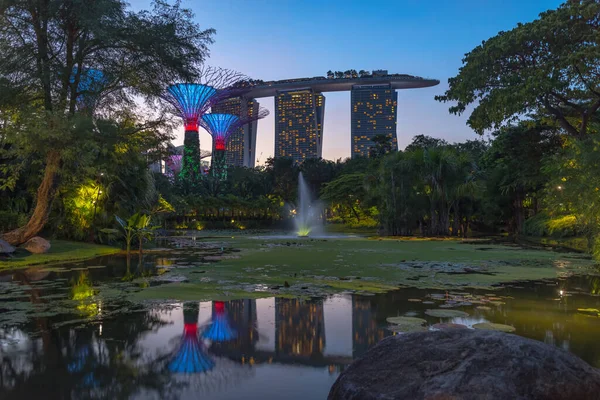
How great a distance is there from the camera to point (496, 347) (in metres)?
2.95

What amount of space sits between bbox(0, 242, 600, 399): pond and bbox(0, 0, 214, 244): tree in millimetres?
6397

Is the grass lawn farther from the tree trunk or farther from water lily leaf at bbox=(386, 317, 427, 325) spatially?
water lily leaf at bbox=(386, 317, 427, 325)

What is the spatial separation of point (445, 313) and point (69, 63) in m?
14.6

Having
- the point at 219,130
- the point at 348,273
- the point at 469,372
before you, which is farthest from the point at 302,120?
the point at 469,372

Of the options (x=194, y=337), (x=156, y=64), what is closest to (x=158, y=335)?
(x=194, y=337)

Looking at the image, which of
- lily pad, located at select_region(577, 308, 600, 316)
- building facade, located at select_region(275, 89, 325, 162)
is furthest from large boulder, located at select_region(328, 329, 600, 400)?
building facade, located at select_region(275, 89, 325, 162)

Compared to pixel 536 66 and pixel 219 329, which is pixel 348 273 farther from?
pixel 536 66

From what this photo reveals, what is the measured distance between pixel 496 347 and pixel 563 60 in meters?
18.3

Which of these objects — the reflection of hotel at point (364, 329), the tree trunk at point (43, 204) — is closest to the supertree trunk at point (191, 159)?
the tree trunk at point (43, 204)

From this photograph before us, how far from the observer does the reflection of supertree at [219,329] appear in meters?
5.40

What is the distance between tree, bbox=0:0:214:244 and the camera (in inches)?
556

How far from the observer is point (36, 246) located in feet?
48.4

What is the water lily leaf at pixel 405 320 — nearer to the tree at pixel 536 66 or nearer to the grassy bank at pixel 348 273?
the grassy bank at pixel 348 273

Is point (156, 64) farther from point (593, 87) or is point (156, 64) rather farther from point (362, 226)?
point (362, 226)
